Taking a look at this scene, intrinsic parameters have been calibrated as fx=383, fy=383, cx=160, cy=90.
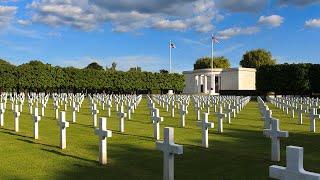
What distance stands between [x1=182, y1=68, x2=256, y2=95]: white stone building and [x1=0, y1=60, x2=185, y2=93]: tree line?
1409 cm

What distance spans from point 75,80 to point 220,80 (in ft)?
128

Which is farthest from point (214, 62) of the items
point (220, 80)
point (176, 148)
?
point (176, 148)

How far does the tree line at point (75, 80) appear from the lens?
51.2m

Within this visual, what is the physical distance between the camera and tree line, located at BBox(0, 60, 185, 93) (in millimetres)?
51250

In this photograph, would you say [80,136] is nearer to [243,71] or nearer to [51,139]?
[51,139]

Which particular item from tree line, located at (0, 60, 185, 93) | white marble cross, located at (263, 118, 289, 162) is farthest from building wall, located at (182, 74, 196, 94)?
white marble cross, located at (263, 118, 289, 162)

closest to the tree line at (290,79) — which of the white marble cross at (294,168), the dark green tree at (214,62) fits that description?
the dark green tree at (214,62)

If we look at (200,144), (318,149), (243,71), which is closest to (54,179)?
(200,144)

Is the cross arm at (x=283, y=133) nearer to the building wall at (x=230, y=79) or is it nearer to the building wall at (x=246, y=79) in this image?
the building wall at (x=230, y=79)

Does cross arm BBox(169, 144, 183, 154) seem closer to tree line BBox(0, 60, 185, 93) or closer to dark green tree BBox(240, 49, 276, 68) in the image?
tree line BBox(0, 60, 185, 93)

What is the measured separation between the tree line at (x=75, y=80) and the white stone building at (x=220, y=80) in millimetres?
14094

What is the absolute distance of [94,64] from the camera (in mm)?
118438

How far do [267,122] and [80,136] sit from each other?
5.34 metres

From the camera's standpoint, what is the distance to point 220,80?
87.1 metres
